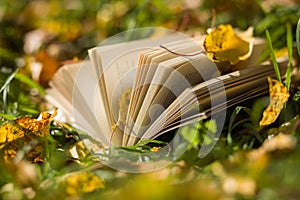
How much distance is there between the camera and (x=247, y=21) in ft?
6.03

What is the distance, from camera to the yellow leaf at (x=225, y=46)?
4.19 ft

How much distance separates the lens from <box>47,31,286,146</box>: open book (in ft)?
3.74

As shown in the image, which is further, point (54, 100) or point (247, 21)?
point (247, 21)

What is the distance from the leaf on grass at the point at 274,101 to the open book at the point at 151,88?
1.8 inches

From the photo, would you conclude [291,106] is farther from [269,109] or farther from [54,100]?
[54,100]

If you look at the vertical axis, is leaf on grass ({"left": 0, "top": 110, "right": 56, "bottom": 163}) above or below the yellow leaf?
below

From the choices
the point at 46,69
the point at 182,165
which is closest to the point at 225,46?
the point at 182,165

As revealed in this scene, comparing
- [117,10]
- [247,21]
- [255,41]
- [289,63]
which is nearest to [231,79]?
[289,63]

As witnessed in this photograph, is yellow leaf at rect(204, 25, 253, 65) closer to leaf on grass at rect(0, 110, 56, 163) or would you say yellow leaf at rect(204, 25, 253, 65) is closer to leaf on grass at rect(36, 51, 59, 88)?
leaf on grass at rect(0, 110, 56, 163)

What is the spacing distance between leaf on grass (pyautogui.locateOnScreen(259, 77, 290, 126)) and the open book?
0.15ft

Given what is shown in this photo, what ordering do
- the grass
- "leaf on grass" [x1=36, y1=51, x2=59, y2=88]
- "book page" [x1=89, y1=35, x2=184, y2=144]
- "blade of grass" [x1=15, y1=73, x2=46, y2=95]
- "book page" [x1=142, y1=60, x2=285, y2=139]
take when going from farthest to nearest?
"leaf on grass" [x1=36, y1=51, x2=59, y2=88], "blade of grass" [x1=15, y1=73, x2=46, y2=95], "book page" [x1=89, y1=35, x2=184, y2=144], "book page" [x1=142, y1=60, x2=285, y2=139], the grass

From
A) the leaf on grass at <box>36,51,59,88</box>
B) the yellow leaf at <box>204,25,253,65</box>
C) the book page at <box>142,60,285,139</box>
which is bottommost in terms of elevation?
the leaf on grass at <box>36,51,59,88</box>

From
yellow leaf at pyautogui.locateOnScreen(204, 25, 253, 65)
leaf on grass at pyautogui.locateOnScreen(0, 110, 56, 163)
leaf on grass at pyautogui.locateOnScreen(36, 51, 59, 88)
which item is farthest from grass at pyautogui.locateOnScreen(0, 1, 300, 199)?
leaf on grass at pyautogui.locateOnScreen(36, 51, 59, 88)

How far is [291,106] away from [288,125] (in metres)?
0.08
